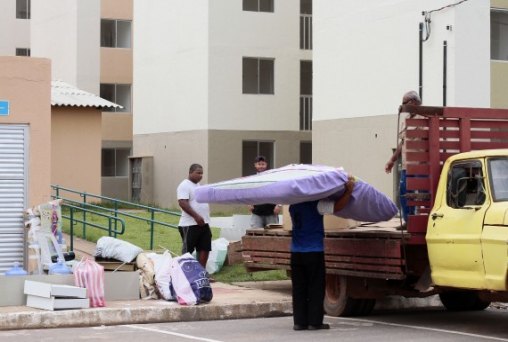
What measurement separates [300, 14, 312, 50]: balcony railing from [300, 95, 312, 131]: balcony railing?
5.96 feet

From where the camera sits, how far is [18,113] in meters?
17.3

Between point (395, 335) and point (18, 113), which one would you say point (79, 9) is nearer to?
point (18, 113)

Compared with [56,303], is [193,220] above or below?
above

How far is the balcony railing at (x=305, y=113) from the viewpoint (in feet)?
135

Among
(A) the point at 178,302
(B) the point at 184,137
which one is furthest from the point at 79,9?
(A) the point at 178,302

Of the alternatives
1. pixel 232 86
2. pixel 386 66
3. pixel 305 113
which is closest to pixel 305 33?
pixel 305 113

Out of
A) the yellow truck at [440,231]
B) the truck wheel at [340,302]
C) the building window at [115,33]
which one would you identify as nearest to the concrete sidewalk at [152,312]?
the truck wheel at [340,302]

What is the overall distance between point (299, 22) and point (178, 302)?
2651 cm

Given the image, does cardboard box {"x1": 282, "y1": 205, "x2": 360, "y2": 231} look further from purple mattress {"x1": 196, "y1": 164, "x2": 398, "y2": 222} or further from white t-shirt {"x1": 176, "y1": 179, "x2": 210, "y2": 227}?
white t-shirt {"x1": 176, "y1": 179, "x2": 210, "y2": 227}

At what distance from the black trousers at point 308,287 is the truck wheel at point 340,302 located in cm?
115

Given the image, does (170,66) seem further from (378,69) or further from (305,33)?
(378,69)

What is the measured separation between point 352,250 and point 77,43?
35.8 meters

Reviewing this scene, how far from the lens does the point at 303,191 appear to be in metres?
13.5

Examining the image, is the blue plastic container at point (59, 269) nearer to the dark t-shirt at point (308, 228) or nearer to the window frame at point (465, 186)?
the dark t-shirt at point (308, 228)
